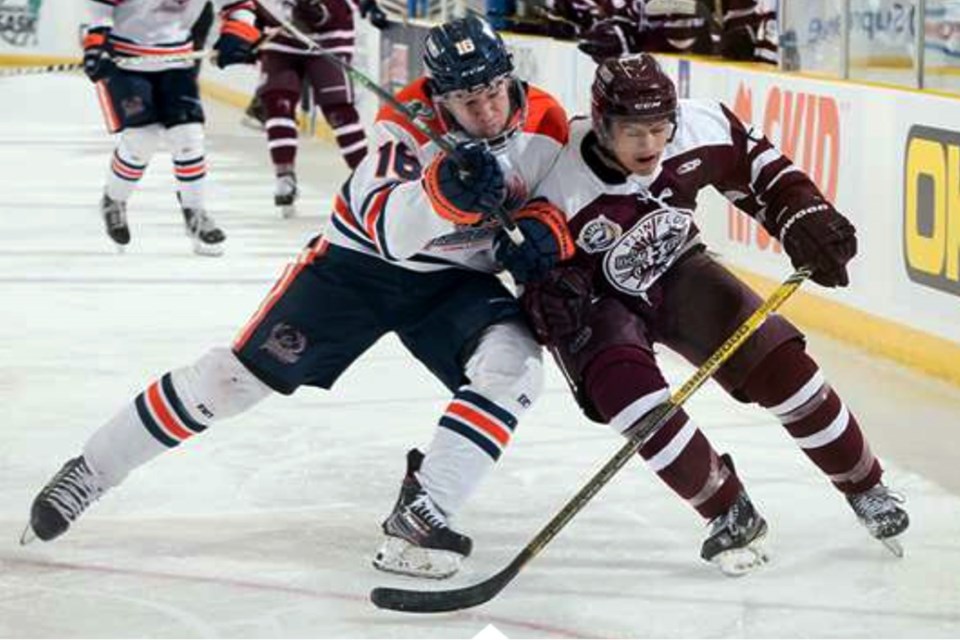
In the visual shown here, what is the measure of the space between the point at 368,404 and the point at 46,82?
10.4m

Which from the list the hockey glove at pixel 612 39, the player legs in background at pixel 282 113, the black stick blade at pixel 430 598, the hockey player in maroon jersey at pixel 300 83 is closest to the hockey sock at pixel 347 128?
the hockey player in maroon jersey at pixel 300 83

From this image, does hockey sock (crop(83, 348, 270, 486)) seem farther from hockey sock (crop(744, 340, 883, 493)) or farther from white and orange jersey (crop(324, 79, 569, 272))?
hockey sock (crop(744, 340, 883, 493))

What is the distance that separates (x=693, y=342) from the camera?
3.24 m

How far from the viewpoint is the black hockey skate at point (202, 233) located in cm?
677

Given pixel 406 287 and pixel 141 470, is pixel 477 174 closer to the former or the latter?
pixel 406 287

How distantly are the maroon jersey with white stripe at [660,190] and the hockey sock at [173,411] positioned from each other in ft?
1.82

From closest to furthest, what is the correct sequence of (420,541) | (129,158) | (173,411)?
(420,541)
(173,411)
(129,158)

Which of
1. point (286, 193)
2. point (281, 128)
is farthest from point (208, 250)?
point (281, 128)

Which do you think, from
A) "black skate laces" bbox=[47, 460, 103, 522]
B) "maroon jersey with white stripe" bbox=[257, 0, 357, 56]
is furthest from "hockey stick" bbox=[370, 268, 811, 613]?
"maroon jersey with white stripe" bbox=[257, 0, 357, 56]

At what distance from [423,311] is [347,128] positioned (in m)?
4.74

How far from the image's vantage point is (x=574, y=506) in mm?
3061

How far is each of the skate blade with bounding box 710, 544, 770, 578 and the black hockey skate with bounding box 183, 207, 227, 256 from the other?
12.6 ft

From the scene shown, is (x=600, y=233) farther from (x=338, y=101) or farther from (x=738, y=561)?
(x=338, y=101)

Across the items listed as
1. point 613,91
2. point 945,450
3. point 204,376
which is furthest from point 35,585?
point 945,450
